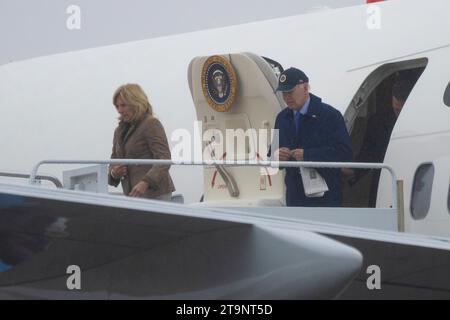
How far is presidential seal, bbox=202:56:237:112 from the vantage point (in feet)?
28.5

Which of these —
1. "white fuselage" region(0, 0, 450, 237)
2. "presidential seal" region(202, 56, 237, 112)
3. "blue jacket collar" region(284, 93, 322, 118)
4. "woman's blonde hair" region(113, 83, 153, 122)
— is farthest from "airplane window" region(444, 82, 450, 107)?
"woman's blonde hair" region(113, 83, 153, 122)

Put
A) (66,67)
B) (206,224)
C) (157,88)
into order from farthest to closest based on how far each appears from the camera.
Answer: (66,67)
(157,88)
(206,224)

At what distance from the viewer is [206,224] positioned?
4551mm

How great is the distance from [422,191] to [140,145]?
2186mm

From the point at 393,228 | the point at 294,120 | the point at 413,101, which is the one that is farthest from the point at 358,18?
the point at 393,228

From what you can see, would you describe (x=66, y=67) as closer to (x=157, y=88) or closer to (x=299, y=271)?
(x=157, y=88)

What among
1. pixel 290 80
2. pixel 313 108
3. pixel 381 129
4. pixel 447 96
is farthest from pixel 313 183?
pixel 381 129

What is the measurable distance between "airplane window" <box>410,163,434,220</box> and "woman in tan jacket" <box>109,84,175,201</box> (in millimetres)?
1883

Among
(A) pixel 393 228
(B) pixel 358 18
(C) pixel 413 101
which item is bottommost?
(A) pixel 393 228

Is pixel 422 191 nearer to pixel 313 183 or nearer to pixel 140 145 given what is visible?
pixel 313 183

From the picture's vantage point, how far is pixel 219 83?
28.7 feet

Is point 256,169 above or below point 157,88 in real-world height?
below
